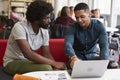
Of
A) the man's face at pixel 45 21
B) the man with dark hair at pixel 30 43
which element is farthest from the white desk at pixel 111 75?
the man's face at pixel 45 21

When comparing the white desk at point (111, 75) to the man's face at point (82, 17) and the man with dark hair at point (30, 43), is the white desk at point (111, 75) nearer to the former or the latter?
the man with dark hair at point (30, 43)

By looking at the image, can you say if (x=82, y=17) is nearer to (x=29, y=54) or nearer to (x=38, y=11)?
(x=38, y=11)

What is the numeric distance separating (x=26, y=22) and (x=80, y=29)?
588 mm

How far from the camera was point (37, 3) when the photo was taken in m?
2.54

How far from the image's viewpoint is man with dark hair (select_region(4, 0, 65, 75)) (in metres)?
2.38

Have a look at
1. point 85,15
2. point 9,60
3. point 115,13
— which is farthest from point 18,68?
point 115,13

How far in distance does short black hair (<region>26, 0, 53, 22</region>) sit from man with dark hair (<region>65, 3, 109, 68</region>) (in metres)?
0.31

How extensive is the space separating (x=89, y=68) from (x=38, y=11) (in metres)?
A: 1.02

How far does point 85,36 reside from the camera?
8.80ft

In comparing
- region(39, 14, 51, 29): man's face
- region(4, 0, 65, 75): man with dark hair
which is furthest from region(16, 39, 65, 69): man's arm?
region(39, 14, 51, 29): man's face

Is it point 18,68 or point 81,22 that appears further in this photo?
point 81,22

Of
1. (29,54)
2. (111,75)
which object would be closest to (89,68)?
(111,75)

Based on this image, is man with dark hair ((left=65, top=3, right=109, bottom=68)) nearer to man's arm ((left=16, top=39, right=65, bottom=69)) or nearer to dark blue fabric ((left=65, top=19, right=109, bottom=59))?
dark blue fabric ((left=65, top=19, right=109, bottom=59))

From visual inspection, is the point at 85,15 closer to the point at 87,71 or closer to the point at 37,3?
the point at 37,3
